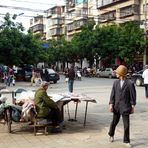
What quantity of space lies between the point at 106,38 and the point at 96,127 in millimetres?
49296

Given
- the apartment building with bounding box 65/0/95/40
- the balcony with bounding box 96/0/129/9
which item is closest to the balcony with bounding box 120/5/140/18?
the balcony with bounding box 96/0/129/9

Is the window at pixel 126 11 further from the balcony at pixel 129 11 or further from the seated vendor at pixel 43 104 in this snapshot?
the seated vendor at pixel 43 104

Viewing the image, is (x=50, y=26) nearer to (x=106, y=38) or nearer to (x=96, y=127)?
(x=106, y=38)

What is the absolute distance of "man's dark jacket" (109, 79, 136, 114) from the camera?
8.84 meters

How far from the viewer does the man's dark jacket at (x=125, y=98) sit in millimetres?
8844

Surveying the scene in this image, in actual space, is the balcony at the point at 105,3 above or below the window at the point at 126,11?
above

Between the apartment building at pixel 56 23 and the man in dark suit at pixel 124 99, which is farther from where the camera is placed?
the apartment building at pixel 56 23

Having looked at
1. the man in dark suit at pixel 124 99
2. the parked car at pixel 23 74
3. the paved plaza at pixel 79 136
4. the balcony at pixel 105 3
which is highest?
the balcony at pixel 105 3

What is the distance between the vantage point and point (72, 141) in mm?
9516

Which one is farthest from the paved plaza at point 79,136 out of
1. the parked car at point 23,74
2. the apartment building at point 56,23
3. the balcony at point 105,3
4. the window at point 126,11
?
the apartment building at point 56,23

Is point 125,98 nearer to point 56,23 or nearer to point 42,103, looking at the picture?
point 42,103

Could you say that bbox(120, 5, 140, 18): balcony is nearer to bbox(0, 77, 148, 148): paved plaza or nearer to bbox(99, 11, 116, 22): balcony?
bbox(99, 11, 116, 22): balcony

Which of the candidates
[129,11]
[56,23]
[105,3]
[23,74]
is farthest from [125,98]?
[56,23]

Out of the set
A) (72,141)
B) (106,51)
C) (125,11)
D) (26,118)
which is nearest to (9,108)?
(26,118)
